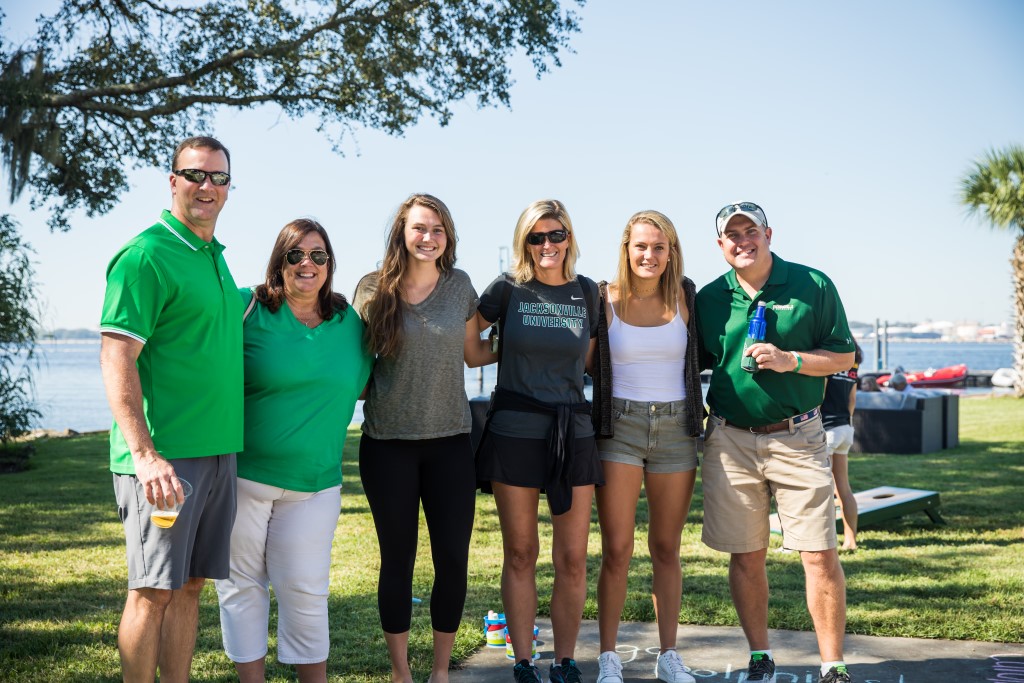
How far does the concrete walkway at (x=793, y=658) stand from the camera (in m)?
4.12

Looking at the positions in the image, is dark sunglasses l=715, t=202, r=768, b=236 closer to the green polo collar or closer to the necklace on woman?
the necklace on woman

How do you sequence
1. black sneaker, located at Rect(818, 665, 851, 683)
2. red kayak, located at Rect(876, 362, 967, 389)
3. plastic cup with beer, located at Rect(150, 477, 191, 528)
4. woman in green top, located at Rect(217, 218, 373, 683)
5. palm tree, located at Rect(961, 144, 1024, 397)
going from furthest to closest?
red kayak, located at Rect(876, 362, 967, 389) → palm tree, located at Rect(961, 144, 1024, 397) → black sneaker, located at Rect(818, 665, 851, 683) → woman in green top, located at Rect(217, 218, 373, 683) → plastic cup with beer, located at Rect(150, 477, 191, 528)

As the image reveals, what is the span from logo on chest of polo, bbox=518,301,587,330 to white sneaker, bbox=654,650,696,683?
1618 millimetres

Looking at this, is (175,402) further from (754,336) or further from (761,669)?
(761,669)

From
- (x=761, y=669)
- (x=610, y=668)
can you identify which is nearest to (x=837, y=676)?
(x=761, y=669)

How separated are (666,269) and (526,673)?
77.4 inches

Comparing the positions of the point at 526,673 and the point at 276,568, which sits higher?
the point at 276,568

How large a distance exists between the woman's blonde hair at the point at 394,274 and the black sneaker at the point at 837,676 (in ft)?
7.76

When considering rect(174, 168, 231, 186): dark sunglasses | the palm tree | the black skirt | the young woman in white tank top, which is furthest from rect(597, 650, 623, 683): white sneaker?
the palm tree

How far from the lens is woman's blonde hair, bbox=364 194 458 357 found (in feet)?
12.1

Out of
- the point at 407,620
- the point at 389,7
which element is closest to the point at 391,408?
the point at 407,620

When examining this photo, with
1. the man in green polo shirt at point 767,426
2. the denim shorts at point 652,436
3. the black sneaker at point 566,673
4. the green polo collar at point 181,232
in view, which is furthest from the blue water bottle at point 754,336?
the green polo collar at point 181,232

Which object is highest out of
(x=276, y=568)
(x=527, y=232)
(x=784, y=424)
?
(x=527, y=232)

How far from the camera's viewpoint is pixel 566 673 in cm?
399
